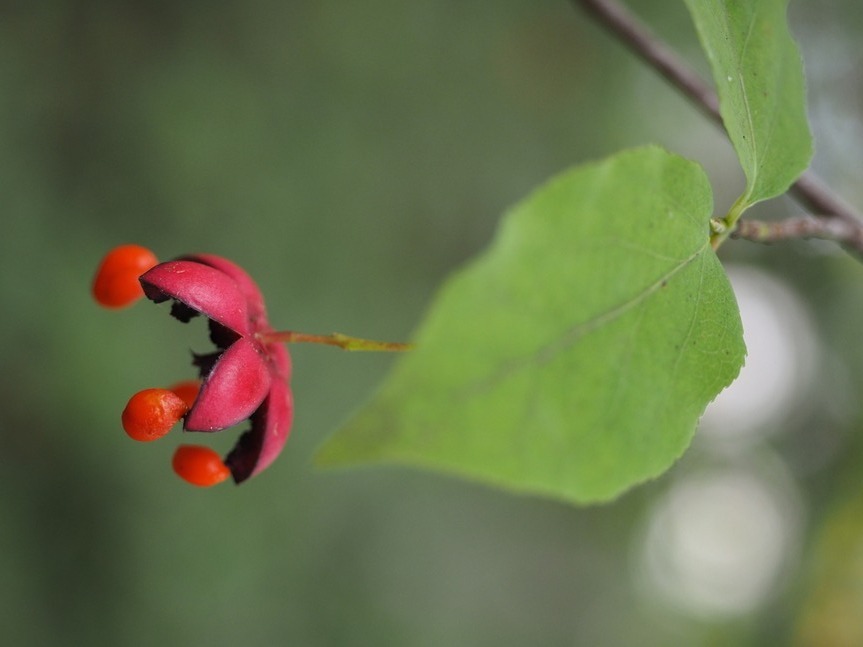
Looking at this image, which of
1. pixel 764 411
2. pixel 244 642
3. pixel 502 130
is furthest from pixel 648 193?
pixel 764 411

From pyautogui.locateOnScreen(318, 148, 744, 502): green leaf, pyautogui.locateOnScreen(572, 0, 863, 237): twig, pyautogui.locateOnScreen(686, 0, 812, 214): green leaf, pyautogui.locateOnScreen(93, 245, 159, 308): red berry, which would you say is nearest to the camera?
pyautogui.locateOnScreen(318, 148, 744, 502): green leaf

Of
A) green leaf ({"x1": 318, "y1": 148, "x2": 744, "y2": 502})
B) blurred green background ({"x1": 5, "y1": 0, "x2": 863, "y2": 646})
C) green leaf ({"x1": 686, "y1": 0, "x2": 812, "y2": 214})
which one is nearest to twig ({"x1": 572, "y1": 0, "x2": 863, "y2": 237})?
green leaf ({"x1": 686, "y1": 0, "x2": 812, "y2": 214})

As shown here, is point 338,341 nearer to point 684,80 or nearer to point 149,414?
point 149,414

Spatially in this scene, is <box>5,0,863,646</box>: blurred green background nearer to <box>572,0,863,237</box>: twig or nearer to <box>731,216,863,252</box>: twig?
<box>572,0,863,237</box>: twig

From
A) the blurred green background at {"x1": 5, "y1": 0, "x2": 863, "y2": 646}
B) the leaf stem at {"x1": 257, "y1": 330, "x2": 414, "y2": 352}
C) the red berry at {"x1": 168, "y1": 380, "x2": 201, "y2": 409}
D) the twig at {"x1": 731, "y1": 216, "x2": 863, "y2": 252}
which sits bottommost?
the blurred green background at {"x1": 5, "y1": 0, "x2": 863, "y2": 646}

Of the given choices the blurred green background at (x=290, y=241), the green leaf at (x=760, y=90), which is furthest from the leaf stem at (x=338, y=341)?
the blurred green background at (x=290, y=241)

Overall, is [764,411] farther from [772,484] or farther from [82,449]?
[82,449]
